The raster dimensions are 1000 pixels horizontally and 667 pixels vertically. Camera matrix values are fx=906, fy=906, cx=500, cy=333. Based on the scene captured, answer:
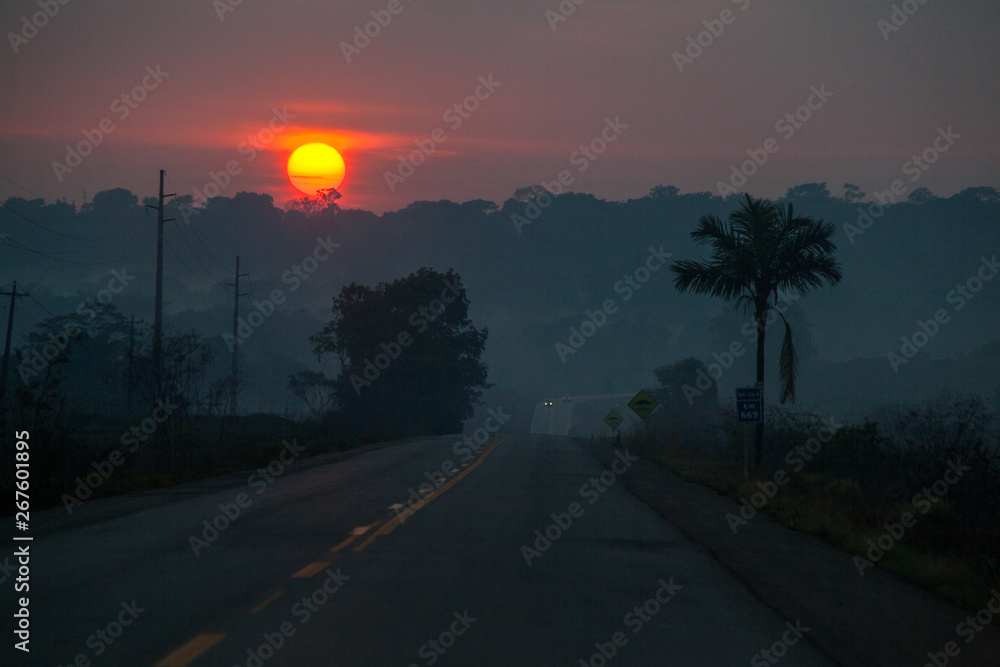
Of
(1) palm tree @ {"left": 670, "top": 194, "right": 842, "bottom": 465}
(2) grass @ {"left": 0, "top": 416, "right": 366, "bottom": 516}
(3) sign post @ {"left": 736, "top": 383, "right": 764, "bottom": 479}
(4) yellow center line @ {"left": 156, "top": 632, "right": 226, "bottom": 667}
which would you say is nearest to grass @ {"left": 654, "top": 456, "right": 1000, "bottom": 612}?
(3) sign post @ {"left": 736, "top": 383, "right": 764, "bottom": 479}

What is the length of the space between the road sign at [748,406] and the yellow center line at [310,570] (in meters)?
12.6

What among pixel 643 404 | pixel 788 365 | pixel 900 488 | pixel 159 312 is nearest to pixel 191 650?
pixel 900 488

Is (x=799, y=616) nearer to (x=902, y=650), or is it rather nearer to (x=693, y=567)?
(x=902, y=650)

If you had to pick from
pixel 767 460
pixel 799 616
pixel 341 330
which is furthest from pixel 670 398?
pixel 799 616

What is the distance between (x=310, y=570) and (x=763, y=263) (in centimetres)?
1683

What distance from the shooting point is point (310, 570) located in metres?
9.41

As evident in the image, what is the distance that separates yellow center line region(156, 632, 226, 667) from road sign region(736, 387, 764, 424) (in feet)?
50.0

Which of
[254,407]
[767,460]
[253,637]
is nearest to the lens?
[253,637]

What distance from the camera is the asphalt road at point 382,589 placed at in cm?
663

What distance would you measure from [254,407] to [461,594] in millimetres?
179169

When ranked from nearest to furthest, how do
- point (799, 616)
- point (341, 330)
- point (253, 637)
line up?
point (253, 637) → point (799, 616) → point (341, 330)

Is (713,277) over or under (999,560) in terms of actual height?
over

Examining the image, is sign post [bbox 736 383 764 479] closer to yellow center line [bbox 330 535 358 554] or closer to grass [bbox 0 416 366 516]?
yellow center line [bbox 330 535 358 554]

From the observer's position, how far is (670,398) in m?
93.8
